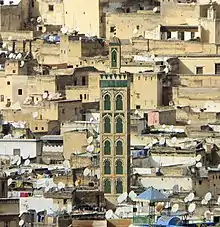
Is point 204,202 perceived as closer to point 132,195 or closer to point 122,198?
point 132,195

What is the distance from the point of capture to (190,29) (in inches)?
2366

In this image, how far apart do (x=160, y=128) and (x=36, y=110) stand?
331 centimetres

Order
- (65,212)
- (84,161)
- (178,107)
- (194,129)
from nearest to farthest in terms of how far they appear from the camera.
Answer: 1. (65,212)
2. (84,161)
3. (194,129)
4. (178,107)

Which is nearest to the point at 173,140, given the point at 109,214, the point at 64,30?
the point at 109,214

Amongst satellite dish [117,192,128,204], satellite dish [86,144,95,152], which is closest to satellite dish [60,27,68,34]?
satellite dish [86,144,95,152]

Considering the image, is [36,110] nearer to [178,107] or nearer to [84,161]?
[178,107]

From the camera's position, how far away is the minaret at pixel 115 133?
42.8m

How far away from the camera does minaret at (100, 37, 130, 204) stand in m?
42.8

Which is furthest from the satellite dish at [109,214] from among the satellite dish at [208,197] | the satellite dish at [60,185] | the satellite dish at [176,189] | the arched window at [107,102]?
the arched window at [107,102]

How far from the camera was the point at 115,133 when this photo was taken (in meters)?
43.2

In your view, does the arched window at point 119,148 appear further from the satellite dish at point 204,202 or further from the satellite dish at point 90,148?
the satellite dish at point 90,148

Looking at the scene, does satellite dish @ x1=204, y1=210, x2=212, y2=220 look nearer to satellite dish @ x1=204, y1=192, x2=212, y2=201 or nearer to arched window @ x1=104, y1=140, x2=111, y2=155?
satellite dish @ x1=204, y1=192, x2=212, y2=201

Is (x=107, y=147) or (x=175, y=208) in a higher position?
(x=107, y=147)

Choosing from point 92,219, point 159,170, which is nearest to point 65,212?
point 92,219
